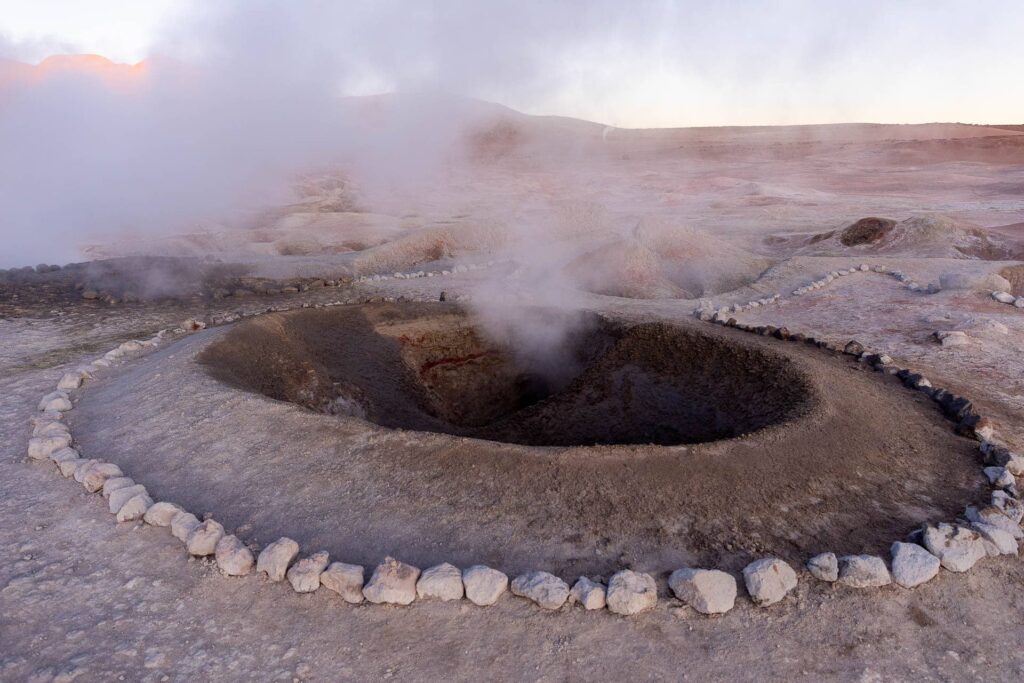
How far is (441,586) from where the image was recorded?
2.40 meters

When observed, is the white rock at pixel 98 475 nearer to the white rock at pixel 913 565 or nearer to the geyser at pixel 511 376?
the geyser at pixel 511 376

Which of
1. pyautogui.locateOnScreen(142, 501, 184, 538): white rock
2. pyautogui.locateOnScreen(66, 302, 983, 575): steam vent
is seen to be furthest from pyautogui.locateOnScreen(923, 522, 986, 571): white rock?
pyautogui.locateOnScreen(142, 501, 184, 538): white rock

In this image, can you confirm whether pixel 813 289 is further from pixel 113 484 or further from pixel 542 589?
pixel 113 484

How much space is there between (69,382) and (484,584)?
3775 mm

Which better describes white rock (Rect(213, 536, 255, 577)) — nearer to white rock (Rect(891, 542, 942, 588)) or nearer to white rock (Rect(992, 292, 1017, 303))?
white rock (Rect(891, 542, 942, 588))

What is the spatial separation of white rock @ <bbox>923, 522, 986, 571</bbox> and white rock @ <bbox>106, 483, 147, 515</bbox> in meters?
3.28

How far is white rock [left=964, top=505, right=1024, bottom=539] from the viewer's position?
2.87 meters

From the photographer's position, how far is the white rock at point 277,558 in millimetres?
2518

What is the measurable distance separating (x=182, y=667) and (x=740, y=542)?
79.2 inches

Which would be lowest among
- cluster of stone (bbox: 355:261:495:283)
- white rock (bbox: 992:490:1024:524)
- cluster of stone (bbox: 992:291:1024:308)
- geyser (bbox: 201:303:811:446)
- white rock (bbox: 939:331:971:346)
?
geyser (bbox: 201:303:811:446)

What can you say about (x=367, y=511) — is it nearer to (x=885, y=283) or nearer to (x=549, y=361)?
(x=549, y=361)

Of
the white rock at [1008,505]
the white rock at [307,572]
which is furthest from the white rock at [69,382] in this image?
the white rock at [1008,505]

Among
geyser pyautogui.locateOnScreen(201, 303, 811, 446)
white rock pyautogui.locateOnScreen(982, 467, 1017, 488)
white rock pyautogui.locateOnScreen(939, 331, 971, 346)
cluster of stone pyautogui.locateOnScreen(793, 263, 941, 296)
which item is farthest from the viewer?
cluster of stone pyautogui.locateOnScreen(793, 263, 941, 296)

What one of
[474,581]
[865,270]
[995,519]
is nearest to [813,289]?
[865,270]
